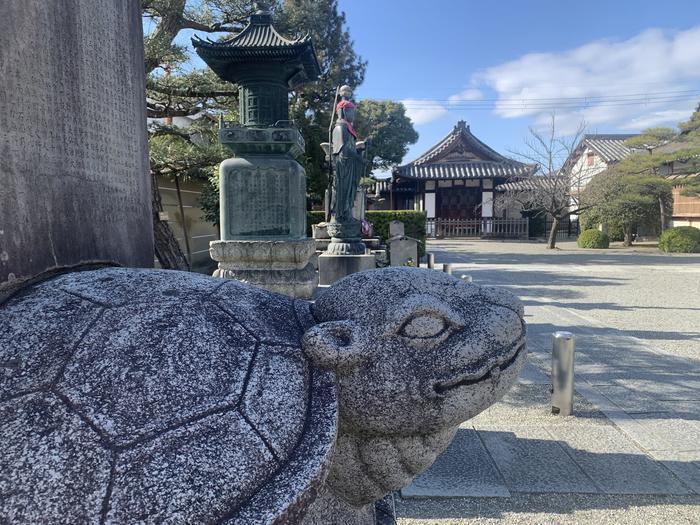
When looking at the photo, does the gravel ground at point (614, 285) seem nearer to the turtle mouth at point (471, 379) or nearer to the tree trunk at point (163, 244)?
the turtle mouth at point (471, 379)

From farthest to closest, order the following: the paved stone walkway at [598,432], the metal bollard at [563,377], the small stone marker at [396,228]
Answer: the small stone marker at [396,228]
the metal bollard at [563,377]
the paved stone walkway at [598,432]

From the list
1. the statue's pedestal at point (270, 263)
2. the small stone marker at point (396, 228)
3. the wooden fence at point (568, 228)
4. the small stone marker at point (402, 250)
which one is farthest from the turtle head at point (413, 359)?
the wooden fence at point (568, 228)

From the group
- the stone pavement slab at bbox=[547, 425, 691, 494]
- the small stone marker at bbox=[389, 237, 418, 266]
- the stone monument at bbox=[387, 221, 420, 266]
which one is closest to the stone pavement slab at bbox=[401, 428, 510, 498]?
the stone pavement slab at bbox=[547, 425, 691, 494]

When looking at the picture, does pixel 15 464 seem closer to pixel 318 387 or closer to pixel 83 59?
pixel 318 387

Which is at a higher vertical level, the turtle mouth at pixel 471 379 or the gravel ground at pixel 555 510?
the turtle mouth at pixel 471 379

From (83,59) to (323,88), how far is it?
47.3ft

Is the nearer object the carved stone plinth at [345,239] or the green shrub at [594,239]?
the carved stone plinth at [345,239]

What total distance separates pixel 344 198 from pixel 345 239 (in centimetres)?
76

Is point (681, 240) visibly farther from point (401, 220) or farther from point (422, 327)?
point (422, 327)

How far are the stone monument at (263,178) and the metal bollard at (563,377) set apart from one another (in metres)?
2.93

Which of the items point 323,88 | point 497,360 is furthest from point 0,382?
point 323,88

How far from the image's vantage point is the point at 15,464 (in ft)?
2.85

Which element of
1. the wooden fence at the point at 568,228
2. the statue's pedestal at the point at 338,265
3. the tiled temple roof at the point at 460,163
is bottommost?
the statue's pedestal at the point at 338,265

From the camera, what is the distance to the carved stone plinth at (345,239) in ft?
A: 25.5
